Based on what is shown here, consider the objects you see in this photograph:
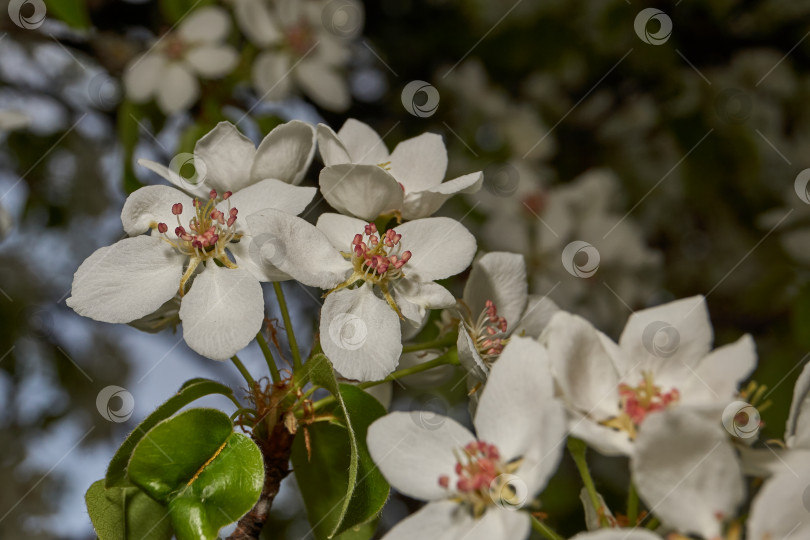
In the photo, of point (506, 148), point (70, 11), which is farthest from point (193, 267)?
point (506, 148)

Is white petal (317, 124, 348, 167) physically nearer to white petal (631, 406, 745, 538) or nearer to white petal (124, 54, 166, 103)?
white petal (631, 406, 745, 538)

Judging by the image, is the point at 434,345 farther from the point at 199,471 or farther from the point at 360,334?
the point at 199,471

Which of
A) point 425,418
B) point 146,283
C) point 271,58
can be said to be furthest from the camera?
point 271,58

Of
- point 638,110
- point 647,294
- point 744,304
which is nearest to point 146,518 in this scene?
point 647,294

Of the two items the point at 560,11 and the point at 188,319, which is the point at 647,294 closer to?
the point at 560,11

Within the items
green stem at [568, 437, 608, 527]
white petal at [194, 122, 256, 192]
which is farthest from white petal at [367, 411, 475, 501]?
white petal at [194, 122, 256, 192]

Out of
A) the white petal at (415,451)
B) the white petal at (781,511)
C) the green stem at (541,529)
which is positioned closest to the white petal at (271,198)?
the white petal at (415,451)
